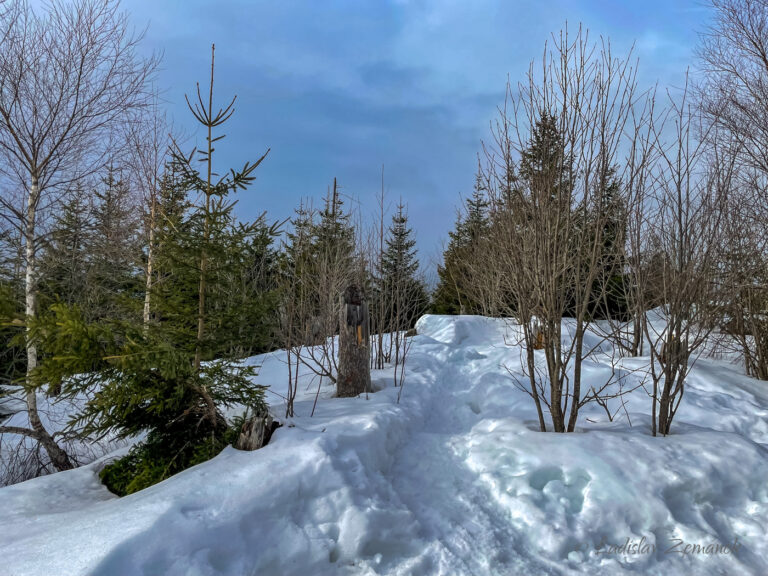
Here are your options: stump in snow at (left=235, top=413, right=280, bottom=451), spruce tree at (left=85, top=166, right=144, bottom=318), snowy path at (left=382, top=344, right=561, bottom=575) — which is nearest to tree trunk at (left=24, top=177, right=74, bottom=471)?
spruce tree at (left=85, top=166, right=144, bottom=318)

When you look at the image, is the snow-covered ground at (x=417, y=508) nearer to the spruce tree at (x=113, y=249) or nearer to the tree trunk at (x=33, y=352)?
the tree trunk at (x=33, y=352)

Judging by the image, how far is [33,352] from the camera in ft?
21.1

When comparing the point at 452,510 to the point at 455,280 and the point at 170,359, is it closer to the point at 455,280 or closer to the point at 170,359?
the point at 170,359

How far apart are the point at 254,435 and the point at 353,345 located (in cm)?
271

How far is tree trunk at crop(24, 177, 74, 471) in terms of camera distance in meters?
5.88

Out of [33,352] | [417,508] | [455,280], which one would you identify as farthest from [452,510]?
[455,280]

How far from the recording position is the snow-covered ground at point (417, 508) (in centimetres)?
267

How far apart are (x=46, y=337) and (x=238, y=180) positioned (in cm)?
212

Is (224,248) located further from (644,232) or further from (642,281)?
(644,232)

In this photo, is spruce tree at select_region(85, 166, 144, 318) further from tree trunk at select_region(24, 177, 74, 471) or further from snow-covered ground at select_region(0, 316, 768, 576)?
snow-covered ground at select_region(0, 316, 768, 576)

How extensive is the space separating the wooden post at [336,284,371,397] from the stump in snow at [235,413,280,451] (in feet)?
8.21

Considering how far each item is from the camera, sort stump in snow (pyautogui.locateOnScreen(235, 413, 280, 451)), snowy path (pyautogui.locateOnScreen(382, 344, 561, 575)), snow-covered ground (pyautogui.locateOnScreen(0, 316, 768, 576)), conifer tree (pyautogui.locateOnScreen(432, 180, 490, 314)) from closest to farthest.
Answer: snow-covered ground (pyautogui.locateOnScreen(0, 316, 768, 576))
snowy path (pyautogui.locateOnScreen(382, 344, 561, 575))
stump in snow (pyautogui.locateOnScreen(235, 413, 280, 451))
conifer tree (pyautogui.locateOnScreen(432, 180, 490, 314))

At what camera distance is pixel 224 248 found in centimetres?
411

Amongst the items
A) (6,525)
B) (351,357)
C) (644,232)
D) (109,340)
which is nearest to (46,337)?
(109,340)
